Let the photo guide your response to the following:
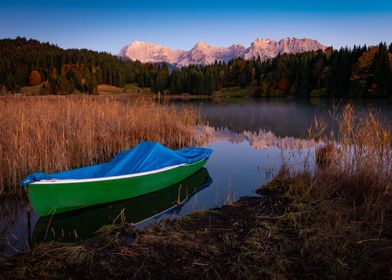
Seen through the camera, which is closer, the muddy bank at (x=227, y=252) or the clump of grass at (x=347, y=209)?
the muddy bank at (x=227, y=252)

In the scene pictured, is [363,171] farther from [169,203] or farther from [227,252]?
A: [169,203]

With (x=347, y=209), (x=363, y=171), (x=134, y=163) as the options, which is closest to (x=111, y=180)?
(x=134, y=163)

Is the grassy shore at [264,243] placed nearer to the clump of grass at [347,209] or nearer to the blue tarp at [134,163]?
the clump of grass at [347,209]

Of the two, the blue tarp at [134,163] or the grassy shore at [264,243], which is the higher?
the blue tarp at [134,163]

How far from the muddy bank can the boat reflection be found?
1.00 meters

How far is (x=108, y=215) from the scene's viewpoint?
6453 mm

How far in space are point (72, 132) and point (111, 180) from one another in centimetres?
406

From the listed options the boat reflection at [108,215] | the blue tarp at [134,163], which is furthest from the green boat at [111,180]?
the boat reflection at [108,215]

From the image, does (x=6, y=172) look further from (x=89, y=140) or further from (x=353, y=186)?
(x=353, y=186)

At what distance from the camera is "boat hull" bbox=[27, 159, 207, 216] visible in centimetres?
570

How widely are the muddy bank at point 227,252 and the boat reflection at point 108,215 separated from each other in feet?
3.28

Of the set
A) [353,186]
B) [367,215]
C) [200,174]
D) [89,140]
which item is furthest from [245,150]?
[367,215]

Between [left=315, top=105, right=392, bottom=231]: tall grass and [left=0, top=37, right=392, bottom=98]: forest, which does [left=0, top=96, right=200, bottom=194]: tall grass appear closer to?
[left=315, top=105, right=392, bottom=231]: tall grass

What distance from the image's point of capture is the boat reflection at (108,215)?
18.5 feet
